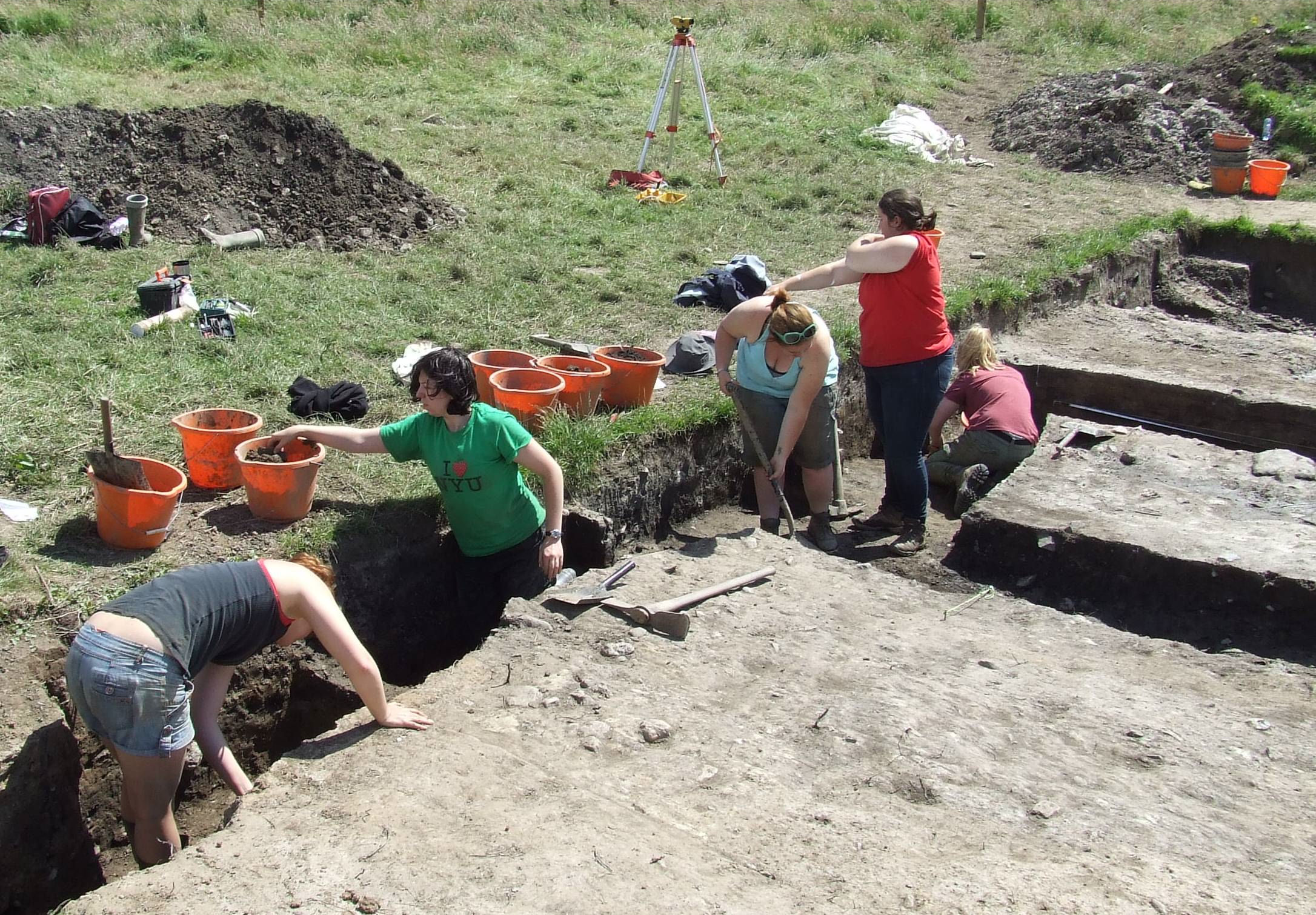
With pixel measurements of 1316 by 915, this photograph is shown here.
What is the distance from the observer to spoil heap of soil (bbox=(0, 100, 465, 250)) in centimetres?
916

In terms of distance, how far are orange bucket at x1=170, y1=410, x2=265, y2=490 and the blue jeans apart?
3182 mm

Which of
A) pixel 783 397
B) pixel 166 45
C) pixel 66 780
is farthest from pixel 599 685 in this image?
pixel 166 45

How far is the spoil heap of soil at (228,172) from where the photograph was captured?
360 inches

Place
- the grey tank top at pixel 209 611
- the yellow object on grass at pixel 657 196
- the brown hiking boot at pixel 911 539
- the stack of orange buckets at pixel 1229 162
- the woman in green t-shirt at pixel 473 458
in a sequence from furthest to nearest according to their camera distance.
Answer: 1. the stack of orange buckets at pixel 1229 162
2. the yellow object on grass at pixel 657 196
3. the brown hiking boot at pixel 911 539
4. the woman in green t-shirt at pixel 473 458
5. the grey tank top at pixel 209 611

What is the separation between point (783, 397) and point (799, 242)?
4565mm

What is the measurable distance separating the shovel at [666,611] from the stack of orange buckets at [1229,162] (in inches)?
453

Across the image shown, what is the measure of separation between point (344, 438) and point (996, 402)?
169 inches

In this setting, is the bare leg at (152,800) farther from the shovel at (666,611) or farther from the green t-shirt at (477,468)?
the shovel at (666,611)

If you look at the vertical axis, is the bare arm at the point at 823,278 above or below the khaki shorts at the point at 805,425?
above

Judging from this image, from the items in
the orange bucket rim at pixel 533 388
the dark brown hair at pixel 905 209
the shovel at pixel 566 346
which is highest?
the dark brown hair at pixel 905 209

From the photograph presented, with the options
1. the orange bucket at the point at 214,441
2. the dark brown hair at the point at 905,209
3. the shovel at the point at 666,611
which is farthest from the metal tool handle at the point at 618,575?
the dark brown hair at the point at 905,209

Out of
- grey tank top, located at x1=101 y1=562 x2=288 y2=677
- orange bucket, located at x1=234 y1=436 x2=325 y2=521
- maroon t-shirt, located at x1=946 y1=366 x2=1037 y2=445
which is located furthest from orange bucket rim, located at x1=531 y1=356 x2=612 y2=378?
grey tank top, located at x1=101 y1=562 x2=288 y2=677

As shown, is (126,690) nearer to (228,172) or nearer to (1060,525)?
(1060,525)

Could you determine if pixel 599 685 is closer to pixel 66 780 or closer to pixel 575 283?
pixel 66 780
